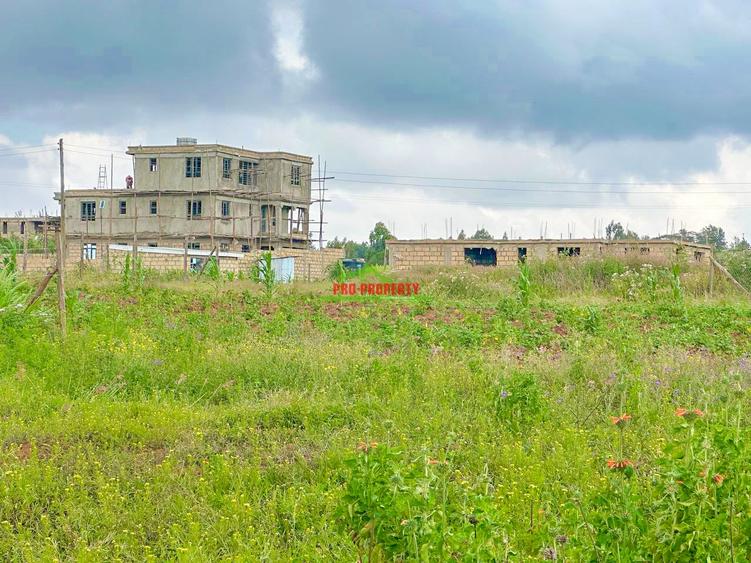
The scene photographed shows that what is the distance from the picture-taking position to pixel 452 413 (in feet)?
23.5

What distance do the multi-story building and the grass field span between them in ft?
A: 108

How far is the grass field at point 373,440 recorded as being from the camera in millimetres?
3625

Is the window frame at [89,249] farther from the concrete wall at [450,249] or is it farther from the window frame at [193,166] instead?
the concrete wall at [450,249]

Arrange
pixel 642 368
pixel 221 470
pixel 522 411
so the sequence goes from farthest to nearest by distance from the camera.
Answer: pixel 642 368 → pixel 522 411 → pixel 221 470

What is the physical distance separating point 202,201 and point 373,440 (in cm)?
Answer: 4110

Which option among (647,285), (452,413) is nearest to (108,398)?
(452,413)

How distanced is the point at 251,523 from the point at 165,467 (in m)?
1.04

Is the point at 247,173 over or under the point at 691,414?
over

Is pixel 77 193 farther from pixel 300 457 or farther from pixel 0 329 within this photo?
pixel 300 457

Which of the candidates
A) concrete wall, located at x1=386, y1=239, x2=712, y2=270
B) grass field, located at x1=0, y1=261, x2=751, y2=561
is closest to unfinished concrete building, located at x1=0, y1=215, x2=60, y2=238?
concrete wall, located at x1=386, y1=239, x2=712, y2=270

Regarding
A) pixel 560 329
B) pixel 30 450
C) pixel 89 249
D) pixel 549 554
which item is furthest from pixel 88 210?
pixel 549 554

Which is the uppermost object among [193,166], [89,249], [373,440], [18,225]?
[193,166]

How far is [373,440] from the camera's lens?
19.9 ft

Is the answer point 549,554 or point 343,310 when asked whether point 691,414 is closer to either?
point 549,554
